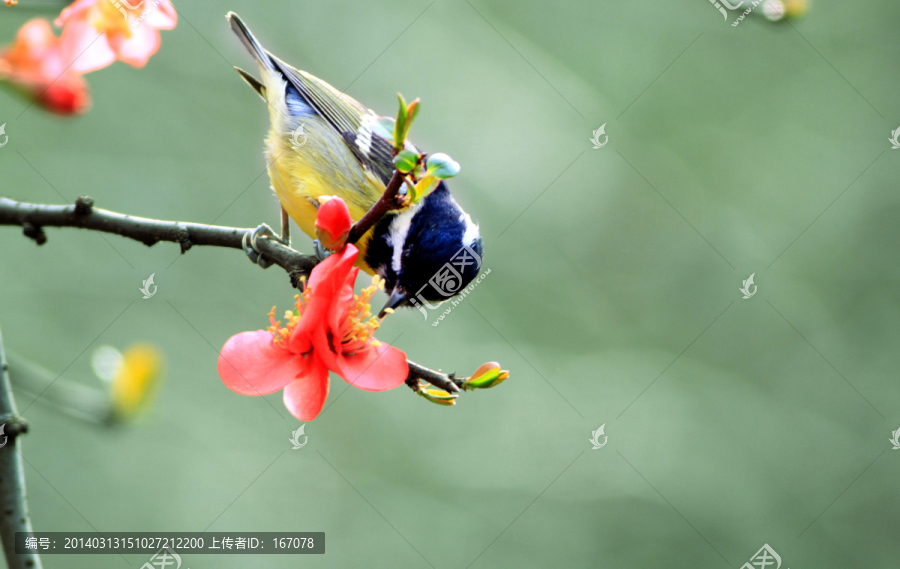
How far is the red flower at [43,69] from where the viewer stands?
0.86 m

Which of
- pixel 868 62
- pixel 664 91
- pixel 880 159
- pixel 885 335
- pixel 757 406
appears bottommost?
pixel 757 406

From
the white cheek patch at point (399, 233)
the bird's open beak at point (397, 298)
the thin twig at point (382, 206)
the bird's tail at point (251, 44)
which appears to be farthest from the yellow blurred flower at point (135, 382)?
the bird's tail at point (251, 44)

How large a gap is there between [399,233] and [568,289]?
3600 mm

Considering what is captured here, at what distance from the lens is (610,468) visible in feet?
16.2

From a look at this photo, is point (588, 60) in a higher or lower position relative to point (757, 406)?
higher

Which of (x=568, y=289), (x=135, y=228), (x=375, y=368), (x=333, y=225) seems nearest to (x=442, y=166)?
(x=333, y=225)

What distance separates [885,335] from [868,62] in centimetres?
221

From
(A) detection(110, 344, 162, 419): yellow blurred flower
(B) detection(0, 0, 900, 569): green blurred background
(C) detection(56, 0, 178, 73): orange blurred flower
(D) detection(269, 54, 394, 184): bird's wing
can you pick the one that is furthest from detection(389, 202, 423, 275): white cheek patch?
(B) detection(0, 0, 900, 569): green blurred background

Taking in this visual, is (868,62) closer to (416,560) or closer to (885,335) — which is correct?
(885,335)

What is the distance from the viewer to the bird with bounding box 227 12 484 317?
1859 mm

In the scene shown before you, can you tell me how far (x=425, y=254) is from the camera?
6.14 feet

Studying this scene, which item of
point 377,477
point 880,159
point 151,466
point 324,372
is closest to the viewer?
point 324,372

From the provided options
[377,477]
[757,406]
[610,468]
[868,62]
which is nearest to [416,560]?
[377,477]

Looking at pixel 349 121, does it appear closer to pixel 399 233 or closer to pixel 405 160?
pixel 399 233
